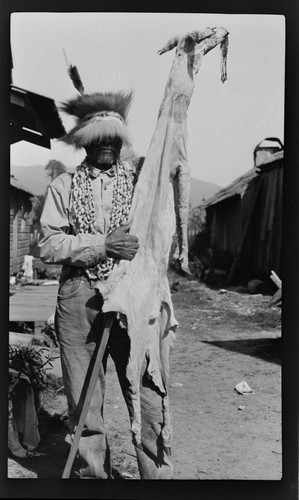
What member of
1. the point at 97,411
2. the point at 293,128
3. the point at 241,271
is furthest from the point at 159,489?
the point at 241,271

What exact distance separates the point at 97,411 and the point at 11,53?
181 cm

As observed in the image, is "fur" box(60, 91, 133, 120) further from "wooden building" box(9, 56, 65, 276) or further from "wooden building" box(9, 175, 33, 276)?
"wooden building" box(9, 175, 33, 276)

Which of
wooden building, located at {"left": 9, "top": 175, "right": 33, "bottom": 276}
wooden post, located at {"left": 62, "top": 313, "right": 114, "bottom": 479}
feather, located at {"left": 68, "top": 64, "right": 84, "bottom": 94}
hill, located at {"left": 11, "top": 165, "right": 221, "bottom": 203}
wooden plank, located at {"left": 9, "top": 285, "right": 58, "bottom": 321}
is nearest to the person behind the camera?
wooden post, located at {"left": 62, "top": 313, "right": 114, "bottom": 479}

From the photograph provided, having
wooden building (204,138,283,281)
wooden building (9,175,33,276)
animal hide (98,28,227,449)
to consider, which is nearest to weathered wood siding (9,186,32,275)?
wooden building (9,175,33,276)

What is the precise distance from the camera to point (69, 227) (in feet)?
8.13

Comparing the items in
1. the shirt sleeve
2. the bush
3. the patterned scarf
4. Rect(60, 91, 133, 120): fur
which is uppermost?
Rect(60, 91, 133, 120): fur

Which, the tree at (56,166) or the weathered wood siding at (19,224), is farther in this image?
the weathered wood siding at (19,224)

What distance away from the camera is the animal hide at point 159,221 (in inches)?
93.7

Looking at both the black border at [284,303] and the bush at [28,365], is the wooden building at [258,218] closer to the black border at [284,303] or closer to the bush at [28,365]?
the bush at [28,365]

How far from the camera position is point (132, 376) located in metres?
2.35

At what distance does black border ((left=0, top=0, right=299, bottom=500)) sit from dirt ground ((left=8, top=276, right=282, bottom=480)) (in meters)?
0.17

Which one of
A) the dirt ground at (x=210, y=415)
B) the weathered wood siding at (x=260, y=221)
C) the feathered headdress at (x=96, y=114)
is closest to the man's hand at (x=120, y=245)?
the feathered headdress at (x=96, y=114)

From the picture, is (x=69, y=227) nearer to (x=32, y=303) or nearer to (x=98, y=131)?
(x=98, y=131)

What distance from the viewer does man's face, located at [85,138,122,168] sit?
8.03 feet
